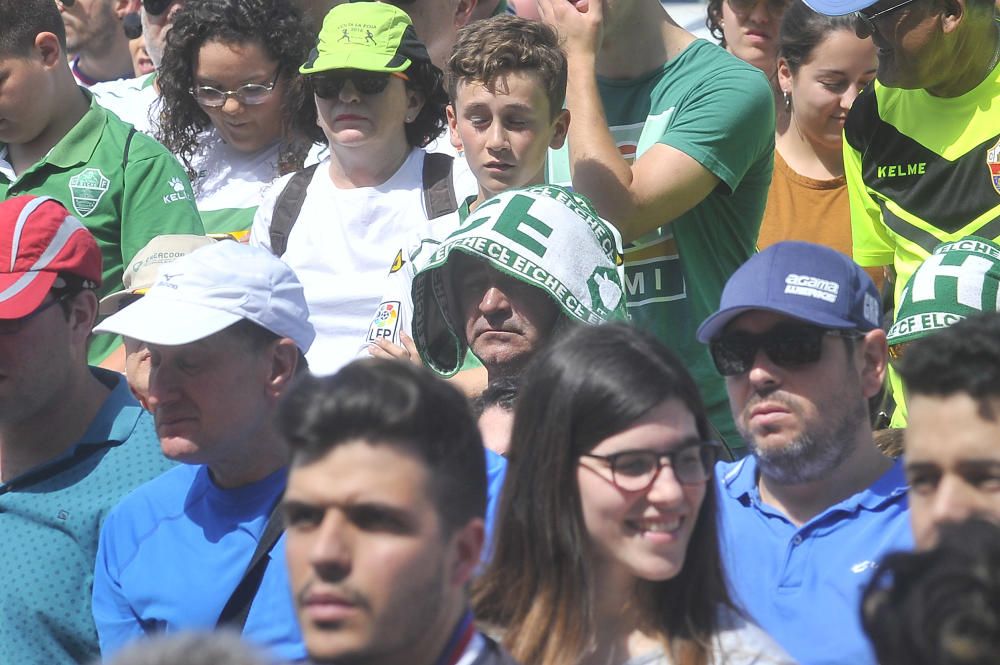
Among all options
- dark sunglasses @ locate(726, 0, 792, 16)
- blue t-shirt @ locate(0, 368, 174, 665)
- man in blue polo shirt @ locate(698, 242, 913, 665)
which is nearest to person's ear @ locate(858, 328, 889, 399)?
man in blue polo shirt @ locate(698, 242, 913, 665)

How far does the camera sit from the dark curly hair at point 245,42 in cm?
545

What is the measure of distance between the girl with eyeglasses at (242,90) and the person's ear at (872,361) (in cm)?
236

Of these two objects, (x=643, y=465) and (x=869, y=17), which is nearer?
(x=643, y=465)

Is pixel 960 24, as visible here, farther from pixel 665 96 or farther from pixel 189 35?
pixel 189 35

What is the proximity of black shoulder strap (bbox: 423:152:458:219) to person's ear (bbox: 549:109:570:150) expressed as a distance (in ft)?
1.39

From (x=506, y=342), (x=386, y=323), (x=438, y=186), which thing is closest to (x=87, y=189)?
(x=438, y=186)

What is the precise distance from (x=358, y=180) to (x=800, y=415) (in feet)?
6.23

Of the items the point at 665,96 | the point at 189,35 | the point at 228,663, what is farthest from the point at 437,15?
the point at 228,663

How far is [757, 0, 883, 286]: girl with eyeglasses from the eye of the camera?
5.54 meters

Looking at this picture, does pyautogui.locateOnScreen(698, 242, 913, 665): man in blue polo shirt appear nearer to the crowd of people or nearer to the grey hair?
the crowd of people

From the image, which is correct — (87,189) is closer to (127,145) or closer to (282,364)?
(127,145)

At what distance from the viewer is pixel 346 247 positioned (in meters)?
4.82

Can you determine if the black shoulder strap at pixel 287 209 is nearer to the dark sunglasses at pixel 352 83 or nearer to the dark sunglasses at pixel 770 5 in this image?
the dark sunglasses at pixel 352 83

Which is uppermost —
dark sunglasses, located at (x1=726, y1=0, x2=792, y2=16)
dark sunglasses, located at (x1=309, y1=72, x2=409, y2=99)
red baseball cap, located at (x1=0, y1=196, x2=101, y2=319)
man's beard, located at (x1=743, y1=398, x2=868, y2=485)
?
dark sunglasses, located at (x1=726, y1=0, x2=792, y2=16)
